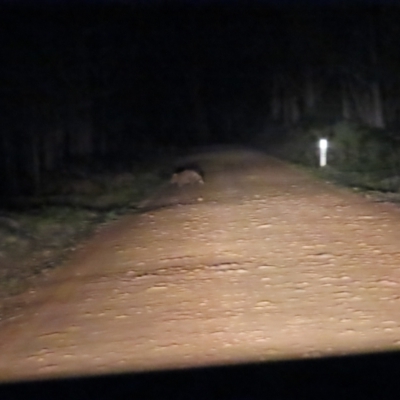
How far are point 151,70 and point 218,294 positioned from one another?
3792 centimetres

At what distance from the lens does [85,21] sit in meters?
28.7

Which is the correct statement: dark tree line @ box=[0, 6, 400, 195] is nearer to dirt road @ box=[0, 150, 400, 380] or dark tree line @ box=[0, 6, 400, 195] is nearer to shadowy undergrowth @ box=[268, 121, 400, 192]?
shadowy undergrowth @ box=[268, 121, 400, 192]

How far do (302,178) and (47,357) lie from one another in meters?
11.8

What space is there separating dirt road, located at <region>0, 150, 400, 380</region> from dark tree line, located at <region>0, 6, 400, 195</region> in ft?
46.7

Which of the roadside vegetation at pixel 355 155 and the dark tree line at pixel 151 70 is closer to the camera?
the roadside vegetation at pixel 355 155

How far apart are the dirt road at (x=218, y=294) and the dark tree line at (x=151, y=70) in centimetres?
1424

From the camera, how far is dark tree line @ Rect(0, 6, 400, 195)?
26.8 meters

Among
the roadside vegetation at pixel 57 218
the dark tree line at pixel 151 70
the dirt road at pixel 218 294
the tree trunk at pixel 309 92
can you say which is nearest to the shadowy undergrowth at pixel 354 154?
the dark tree line at pixel 151 70

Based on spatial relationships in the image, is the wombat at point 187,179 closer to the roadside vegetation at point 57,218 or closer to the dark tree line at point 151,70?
the roadside vegetation at point 57,218

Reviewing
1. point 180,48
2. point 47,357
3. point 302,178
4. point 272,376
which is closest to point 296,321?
point 272,376

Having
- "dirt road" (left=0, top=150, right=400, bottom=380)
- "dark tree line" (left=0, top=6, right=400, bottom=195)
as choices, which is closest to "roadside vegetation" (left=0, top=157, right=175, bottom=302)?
"dirt road" (left=0, top=150, right=400, bottom=380)

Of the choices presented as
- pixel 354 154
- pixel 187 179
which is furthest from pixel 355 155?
pixel 187 179

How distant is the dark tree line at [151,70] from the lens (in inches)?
1054

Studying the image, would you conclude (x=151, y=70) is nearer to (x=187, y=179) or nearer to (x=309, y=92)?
(x=309, y=92)
